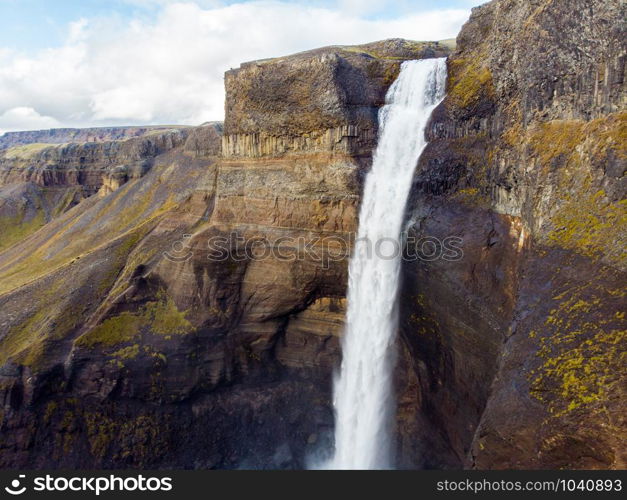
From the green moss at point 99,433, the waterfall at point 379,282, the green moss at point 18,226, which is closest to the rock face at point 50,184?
the green moss at point 18,226

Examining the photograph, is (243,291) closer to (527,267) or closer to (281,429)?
(281,429)

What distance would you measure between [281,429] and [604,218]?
2080 cm

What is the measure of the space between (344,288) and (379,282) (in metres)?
3.14

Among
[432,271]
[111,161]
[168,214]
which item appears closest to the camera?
[432,271]

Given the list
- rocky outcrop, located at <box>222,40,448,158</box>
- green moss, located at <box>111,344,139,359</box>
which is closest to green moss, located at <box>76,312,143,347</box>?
green moss, located at <box>111,344,139,359</box>

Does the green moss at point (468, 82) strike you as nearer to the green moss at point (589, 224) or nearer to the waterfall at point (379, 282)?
the waterfall at point (379, 282)

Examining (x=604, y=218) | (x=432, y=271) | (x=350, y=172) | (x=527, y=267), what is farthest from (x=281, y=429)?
(x=604, y=218)

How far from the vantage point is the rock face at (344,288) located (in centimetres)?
1152

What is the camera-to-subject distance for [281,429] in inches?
1009

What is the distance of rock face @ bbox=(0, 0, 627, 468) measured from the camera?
11516 millimetres

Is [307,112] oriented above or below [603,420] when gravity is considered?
above

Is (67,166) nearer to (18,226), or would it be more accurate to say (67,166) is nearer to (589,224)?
(18,226)

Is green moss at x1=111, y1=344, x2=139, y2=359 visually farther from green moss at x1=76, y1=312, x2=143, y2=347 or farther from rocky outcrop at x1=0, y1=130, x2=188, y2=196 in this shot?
rocky outcrop at x1=0, y1=130, x2=188, y2=196

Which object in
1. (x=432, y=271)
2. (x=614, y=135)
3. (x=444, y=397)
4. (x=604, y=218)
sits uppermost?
(x=614, y=135)
